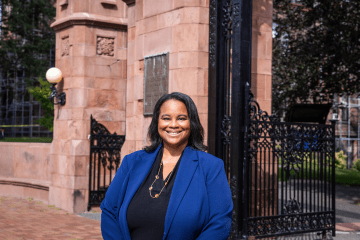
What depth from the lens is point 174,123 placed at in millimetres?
2795

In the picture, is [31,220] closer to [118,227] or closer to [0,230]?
[0,230]

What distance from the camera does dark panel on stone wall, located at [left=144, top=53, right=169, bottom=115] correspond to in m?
6.95

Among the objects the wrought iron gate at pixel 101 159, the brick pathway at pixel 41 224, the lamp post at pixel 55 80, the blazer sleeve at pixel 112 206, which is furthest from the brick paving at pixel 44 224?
the blazer sleeve at pixel 112 206

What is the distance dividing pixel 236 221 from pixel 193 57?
94.7 inches

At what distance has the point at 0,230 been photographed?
7.42 metres

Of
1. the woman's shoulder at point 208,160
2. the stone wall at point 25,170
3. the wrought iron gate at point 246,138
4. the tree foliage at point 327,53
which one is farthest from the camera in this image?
the tree foliage at point 327,53

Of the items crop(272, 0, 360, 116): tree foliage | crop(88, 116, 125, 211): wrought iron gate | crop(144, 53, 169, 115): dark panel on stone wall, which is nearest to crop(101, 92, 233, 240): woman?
crop(144, 53, 169, 115): dark panel on stone wall

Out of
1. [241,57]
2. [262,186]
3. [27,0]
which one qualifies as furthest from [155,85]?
[27,0]

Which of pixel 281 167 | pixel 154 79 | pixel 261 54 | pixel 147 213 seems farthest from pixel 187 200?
pixel 261 54

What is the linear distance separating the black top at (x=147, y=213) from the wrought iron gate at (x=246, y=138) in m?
3.40

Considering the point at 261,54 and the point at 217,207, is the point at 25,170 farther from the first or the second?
the point at 217,207

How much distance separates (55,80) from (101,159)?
81.9 inches

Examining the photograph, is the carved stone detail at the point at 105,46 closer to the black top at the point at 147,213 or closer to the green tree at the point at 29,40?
the black top at the point at 147,213

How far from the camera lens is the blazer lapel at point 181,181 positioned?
8.25 ft
